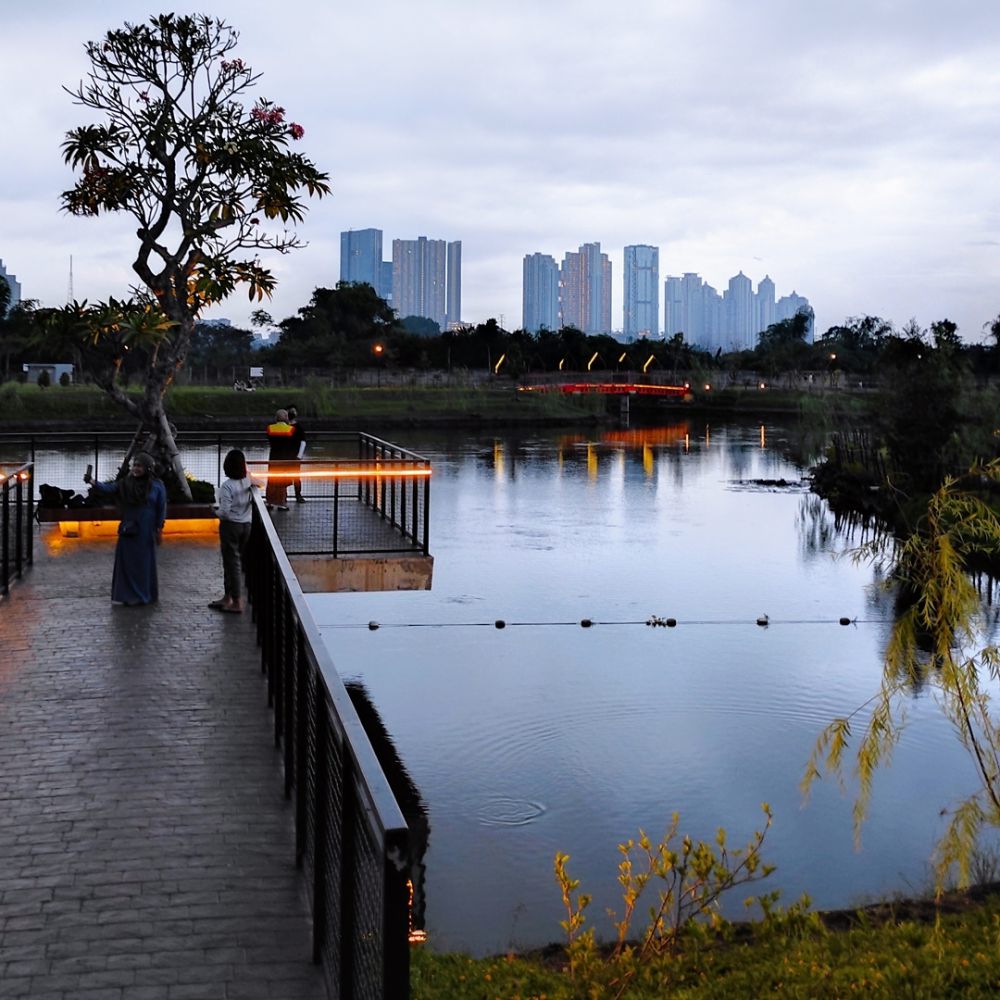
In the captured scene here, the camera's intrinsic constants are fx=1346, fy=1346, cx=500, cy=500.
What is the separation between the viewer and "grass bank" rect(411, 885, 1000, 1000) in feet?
22.1

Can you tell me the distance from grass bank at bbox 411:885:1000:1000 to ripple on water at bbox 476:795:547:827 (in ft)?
10.8

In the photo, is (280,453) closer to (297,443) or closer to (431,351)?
(297,443)

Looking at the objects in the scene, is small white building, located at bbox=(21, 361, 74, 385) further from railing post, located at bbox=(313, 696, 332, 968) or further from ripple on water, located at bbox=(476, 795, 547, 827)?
railing post, located at bbox=(313, 696, 332, 968)

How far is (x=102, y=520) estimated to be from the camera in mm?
17375

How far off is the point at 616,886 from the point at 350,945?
6432 mm

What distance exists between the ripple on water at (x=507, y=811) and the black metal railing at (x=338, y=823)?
4.64 metres

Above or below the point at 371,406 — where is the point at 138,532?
below

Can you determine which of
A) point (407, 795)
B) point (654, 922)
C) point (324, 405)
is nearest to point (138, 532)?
point (407, 795)

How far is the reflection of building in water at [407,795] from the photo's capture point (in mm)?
9781

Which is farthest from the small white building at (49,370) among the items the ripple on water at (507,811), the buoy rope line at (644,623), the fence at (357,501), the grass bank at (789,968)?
the grass bank at (789,968)

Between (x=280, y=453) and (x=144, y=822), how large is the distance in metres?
12.8

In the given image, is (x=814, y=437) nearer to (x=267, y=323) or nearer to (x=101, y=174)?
(x=101, y=174)

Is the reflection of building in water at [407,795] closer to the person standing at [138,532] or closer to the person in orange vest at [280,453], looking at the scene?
the person standing at [138,532]

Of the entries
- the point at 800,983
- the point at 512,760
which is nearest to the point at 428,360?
the point at 512,760
